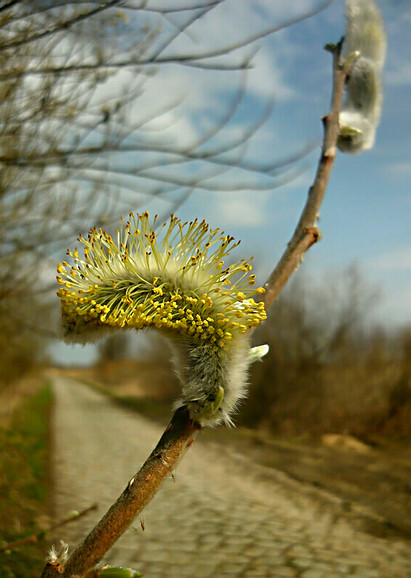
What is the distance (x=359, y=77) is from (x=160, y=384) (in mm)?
20133

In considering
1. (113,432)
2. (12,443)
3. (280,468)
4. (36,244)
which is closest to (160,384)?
(113,432)

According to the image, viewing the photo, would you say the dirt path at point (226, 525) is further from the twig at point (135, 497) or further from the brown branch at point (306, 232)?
the brown branch at point (306, 232)

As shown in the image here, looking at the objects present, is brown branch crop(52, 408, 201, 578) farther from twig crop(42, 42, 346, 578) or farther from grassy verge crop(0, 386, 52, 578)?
grassy verge crop(0, 386, 52, 578)

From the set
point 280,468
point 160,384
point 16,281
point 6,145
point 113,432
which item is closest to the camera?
point 6,145

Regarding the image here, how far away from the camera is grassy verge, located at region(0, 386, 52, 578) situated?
5164mm

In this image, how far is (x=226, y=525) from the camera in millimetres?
6598

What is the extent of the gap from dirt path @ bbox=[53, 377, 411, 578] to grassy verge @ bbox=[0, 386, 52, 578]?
30 cm

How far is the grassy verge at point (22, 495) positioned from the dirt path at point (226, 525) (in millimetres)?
300

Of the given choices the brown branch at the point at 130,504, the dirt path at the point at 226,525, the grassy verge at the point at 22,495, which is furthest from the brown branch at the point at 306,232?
the grassy verge at the point at 22,495

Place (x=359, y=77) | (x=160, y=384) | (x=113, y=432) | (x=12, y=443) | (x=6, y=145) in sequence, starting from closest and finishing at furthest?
1. (x=359, y=77)
2. (x=6, y=145)
3. (x=12, y=443)
4. (x=113, y=432)
5. (x=160, y=384)

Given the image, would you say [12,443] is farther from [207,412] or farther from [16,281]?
[207,412]

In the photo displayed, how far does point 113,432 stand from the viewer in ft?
47.8

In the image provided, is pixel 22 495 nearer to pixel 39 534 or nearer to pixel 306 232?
pixel 39 534

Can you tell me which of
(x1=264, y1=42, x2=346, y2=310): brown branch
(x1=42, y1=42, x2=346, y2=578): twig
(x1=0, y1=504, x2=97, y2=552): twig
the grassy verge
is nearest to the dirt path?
the grassy verge
